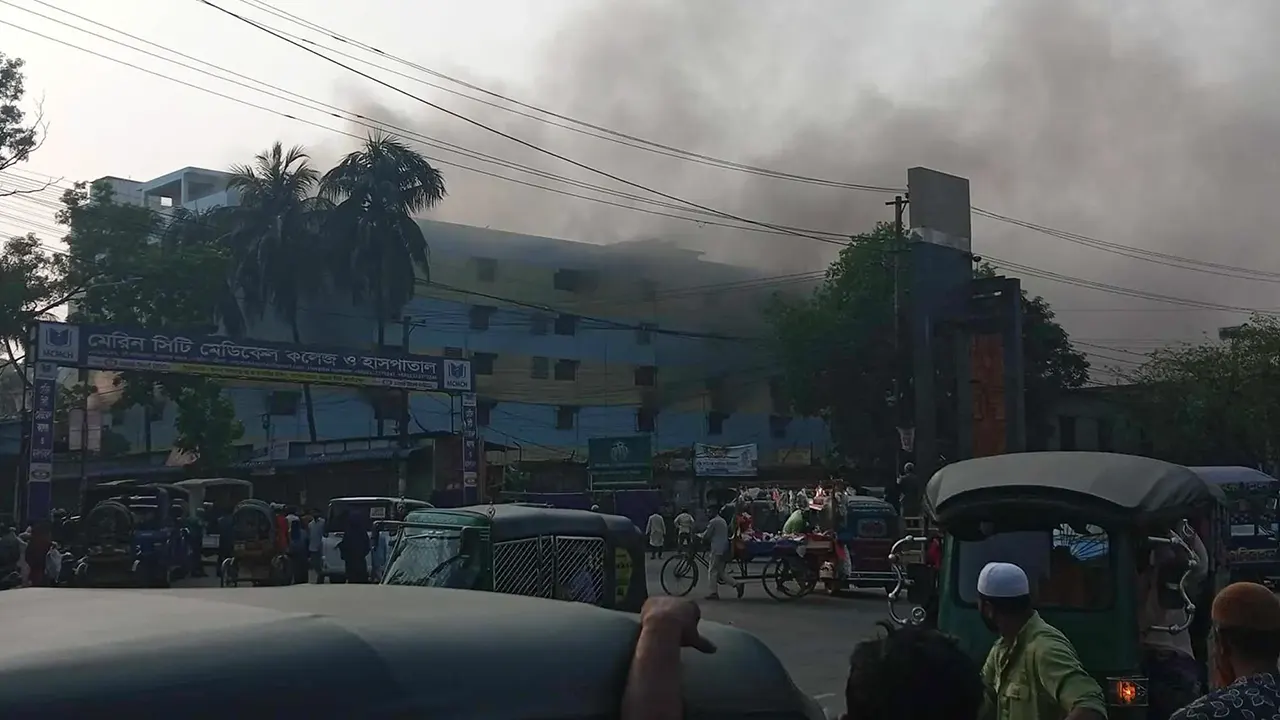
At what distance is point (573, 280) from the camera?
187 feet

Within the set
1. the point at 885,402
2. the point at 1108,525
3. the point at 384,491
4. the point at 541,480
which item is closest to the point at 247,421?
the point at 541,480

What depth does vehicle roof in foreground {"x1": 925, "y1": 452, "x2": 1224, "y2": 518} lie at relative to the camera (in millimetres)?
7059

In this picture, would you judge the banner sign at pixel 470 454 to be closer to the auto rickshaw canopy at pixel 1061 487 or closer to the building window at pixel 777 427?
the auto rickshaw canopy at pixel 1061 487

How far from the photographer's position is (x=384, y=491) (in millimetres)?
34625

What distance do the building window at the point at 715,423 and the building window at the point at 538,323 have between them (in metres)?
8.62

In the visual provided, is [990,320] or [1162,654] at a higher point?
[990,320]

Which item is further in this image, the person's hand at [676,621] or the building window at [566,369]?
the building window at [566,369]

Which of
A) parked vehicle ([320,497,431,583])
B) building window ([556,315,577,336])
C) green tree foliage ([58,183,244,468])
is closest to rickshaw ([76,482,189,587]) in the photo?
parked vehicle ([320,497,431,583])

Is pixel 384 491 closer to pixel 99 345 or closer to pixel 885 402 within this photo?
pixel 99 345

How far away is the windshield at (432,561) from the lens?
11.6 meters

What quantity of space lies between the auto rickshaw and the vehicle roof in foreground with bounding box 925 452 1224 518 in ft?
16.1

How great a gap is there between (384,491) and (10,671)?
33.8 metres

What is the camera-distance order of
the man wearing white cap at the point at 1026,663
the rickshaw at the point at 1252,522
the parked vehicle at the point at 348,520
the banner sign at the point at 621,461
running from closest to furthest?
the man wearing white cap at the point at 1026,663 < the parked vehicle at the point at 348,520 < the rickshaw at the point at 1252,522 < the banner sign at the point at 621,461

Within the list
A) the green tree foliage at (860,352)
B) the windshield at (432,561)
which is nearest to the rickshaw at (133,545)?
the windshield at (432,561)
